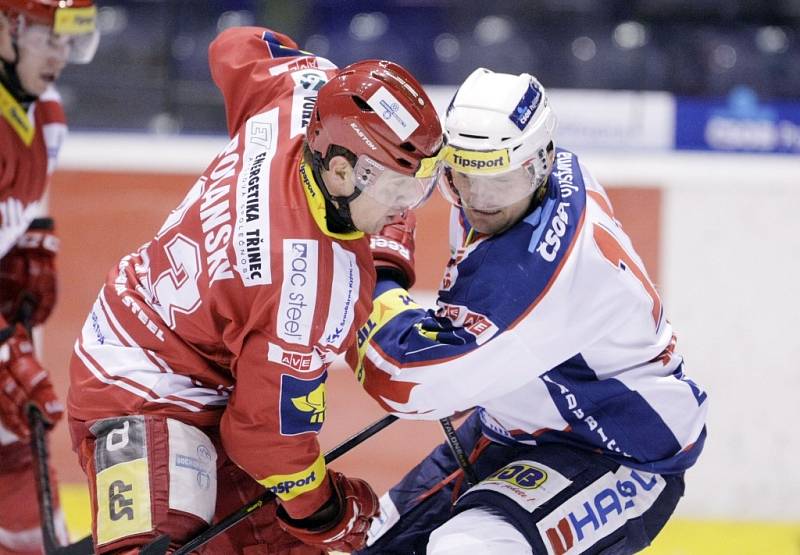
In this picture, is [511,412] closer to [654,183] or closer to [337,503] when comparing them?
[337,503]

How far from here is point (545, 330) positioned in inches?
94.2

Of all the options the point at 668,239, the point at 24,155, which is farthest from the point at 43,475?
the point at 668,239

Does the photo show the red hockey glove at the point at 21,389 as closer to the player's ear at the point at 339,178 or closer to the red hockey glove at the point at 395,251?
the red hockey glove at the point at 395,251

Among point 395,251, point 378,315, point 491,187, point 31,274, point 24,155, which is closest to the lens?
point 491,187

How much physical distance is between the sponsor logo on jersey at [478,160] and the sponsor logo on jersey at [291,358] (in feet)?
1.65

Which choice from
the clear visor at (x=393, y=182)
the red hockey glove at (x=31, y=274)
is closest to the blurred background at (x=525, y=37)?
the red hockey glove at (x=31, y=274)

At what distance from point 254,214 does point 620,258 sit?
0.76 m

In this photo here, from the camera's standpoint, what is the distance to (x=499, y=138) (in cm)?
239

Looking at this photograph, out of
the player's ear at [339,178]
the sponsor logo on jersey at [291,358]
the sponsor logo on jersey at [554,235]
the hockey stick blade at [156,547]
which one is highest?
the player's ear at [339,178]

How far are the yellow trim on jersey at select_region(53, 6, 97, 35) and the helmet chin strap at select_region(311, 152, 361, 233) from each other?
1301 millimetres

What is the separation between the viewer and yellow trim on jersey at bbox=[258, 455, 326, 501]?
2.36 meters

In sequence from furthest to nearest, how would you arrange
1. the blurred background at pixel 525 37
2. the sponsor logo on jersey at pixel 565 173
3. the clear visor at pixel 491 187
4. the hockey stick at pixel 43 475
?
the blurred background at pixel 525 37
the hockey stick at pixel 43 475
the sponsor logo on jersey at pixel 565 173
the clear visor at pixel 491 187

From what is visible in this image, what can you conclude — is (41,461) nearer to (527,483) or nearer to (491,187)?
(527,483)

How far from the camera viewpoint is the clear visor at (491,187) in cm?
244
